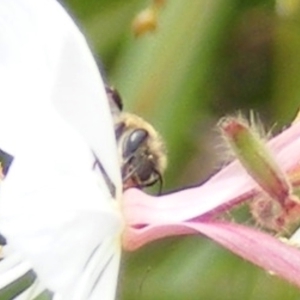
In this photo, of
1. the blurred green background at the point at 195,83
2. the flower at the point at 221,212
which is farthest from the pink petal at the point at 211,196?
the blurred green background at the point at 195,83

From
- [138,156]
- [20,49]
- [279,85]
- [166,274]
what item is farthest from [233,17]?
[20,49]

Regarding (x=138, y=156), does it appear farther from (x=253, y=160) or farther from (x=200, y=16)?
(x=200, y=16)

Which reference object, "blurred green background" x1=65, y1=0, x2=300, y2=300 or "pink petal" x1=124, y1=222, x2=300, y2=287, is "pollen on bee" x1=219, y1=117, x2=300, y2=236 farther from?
"blurred green background" x1=65, y1=0, x2=300, y2=300

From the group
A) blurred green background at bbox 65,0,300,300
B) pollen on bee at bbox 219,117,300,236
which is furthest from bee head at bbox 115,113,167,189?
blurred green background at bbox 65,0,300,300

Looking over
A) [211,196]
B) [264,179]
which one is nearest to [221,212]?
[211,196]


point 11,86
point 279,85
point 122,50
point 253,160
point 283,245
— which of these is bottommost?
point 279,85

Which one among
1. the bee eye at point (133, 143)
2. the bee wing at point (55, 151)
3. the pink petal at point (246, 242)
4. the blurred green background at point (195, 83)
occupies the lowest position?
the blurred green background at point (195, 83)

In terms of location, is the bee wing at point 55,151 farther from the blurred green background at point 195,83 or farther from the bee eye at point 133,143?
the blurred green background at point 195,83
